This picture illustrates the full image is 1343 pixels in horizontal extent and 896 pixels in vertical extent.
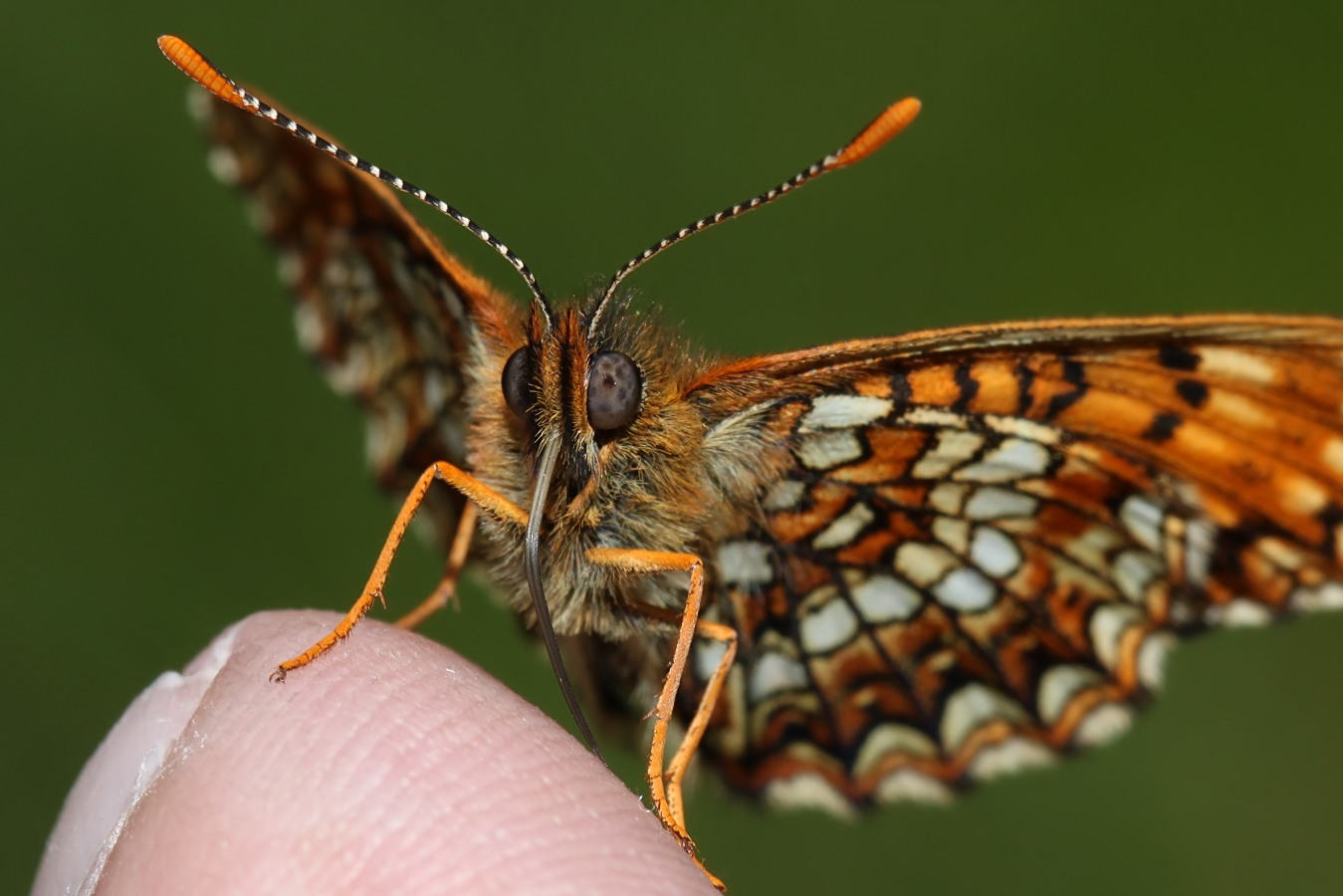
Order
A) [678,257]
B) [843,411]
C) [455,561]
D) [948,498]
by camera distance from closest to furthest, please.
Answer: [843,411] → [948,498] → [455,561] → [678,257]

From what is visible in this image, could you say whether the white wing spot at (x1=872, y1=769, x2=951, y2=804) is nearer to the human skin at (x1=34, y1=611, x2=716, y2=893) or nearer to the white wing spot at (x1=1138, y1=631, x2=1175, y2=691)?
the white wing spot at (x1=1138, y1=631, x2=1175, y2=691)

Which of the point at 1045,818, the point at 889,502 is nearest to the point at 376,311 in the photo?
the point at 889,502

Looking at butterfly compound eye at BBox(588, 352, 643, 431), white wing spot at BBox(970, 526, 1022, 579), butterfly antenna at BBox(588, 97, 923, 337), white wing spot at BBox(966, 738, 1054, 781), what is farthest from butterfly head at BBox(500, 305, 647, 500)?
white wing spot at BBox(966, 738, 1054, 781)

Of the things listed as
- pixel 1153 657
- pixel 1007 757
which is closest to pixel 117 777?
pixel 1007 757

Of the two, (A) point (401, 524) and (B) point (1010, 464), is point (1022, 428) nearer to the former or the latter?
(B) point (1010, 464)

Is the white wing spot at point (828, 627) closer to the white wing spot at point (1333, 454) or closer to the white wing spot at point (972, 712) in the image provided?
the white wing spot at point (972, 712)

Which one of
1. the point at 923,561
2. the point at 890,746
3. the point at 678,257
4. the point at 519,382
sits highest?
the point at 678,257

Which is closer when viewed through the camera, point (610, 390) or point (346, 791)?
point (346, 791)
